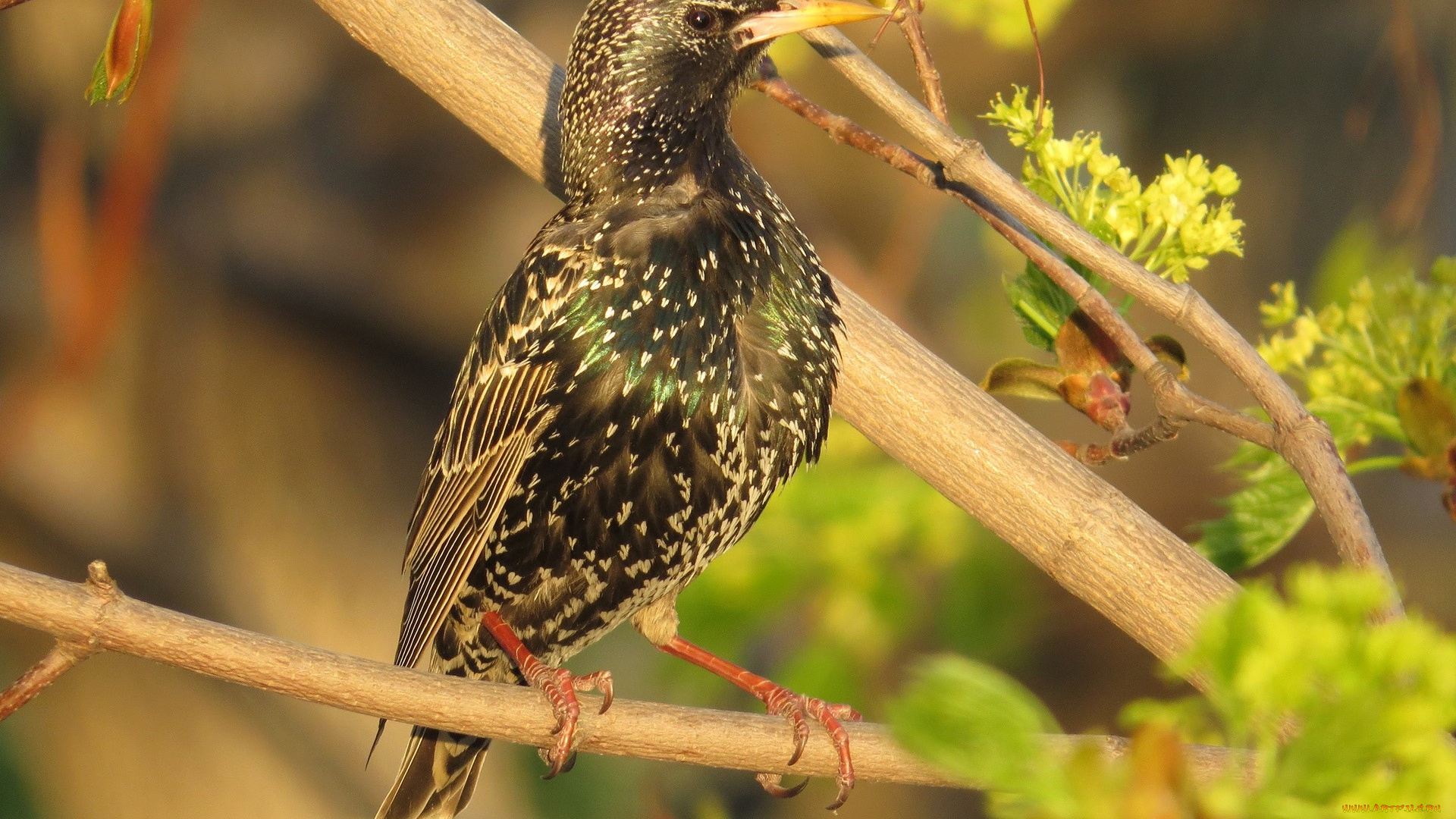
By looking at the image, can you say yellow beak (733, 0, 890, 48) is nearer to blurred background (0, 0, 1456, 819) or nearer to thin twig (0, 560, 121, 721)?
thin twig (0, 560, 121, 721)

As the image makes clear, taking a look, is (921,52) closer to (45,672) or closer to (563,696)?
(563,696)

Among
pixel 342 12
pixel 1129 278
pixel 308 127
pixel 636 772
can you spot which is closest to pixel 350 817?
pixel 636 772

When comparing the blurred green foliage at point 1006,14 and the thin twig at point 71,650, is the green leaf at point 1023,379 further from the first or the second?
the thin twig at point 71,650

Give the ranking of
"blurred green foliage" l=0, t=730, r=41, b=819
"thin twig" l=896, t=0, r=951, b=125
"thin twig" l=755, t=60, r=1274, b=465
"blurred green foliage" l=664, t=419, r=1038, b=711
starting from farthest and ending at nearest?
"blurred green foliage" l=0, t=730, r=41, b=819 < "blurred green foliage" l=664, t=419, r=1038, b=711 < "thin twig" l=896, t=0, r=951, b=125 < "thin twig" l=755, t=60, r=1274, b=465

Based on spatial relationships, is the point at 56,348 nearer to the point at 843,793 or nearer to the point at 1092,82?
the point at 843,793

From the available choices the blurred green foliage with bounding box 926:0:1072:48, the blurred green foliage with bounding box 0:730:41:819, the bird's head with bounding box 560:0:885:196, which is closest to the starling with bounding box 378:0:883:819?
the bird's head with bounding box 560:0:885:196
